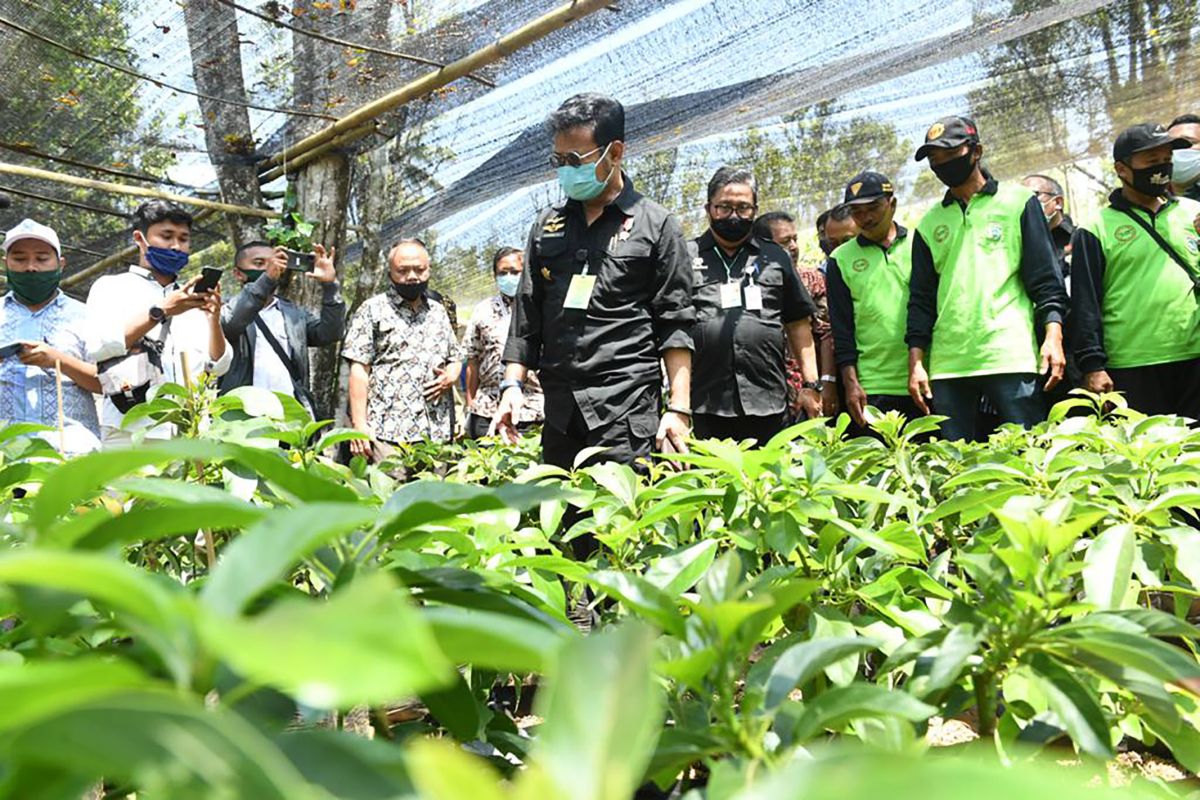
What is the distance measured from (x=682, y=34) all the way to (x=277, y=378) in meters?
2.65

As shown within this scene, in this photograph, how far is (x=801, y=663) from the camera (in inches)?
27.1

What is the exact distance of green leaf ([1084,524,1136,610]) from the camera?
3.59 ft

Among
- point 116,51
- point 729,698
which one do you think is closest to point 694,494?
point 729,698

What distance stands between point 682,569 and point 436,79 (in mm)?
5601

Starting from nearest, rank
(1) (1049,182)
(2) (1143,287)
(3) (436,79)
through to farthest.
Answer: (2) (1143,287) < (1) (1049,182) < (3) (436,79)

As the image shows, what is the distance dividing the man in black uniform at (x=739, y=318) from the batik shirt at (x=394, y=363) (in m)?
1.57

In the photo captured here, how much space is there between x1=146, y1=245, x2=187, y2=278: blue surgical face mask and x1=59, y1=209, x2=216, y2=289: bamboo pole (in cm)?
387

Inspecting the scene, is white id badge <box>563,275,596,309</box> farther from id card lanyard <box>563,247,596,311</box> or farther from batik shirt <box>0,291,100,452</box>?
batik shirt <box>0,291,100,452</box>

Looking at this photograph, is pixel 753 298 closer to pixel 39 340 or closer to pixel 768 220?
pixel 768 220

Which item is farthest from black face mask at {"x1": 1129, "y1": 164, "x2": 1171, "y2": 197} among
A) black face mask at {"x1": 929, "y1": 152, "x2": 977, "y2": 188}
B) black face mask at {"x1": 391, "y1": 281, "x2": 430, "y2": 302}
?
black face mask at {"x1": 391, "y1": 281, "x2": 430, "y2": 302}

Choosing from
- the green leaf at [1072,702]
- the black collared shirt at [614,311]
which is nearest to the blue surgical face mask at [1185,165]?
the black collared shirt at [614,311]

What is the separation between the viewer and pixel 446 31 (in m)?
6.10

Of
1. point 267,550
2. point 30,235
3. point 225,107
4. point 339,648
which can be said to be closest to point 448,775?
point 339,648

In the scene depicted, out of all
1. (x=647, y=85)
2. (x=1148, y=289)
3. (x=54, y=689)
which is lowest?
(x=1148, y=289)
